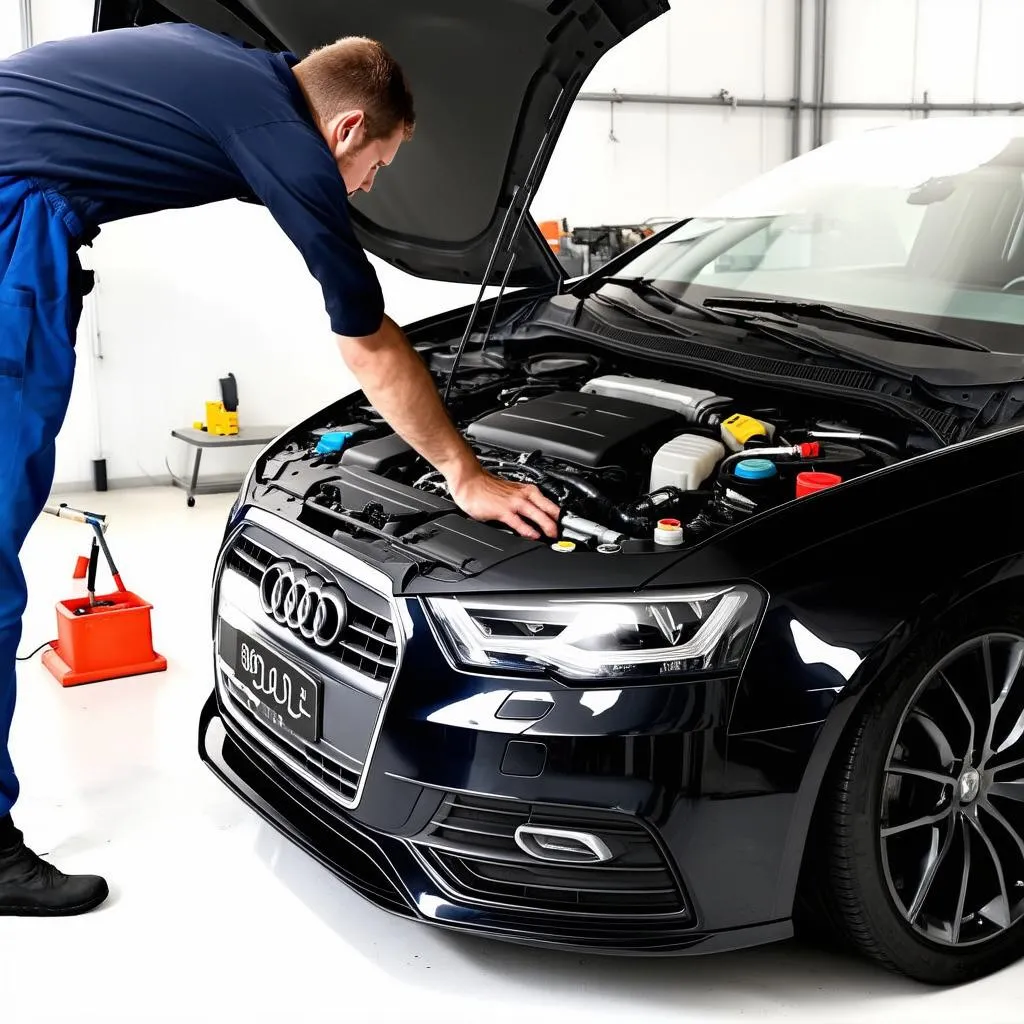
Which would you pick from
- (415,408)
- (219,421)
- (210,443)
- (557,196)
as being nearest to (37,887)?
(415,408)

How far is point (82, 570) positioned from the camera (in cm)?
326

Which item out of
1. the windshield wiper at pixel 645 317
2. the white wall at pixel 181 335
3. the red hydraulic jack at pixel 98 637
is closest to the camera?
the windshield wiper at pixel 645 317

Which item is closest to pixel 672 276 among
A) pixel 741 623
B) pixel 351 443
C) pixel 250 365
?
pixel 351 443

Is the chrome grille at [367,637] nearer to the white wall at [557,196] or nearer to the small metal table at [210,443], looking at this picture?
the small metal table at [210,443]

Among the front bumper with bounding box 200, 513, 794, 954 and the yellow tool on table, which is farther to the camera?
the yellow tool on table

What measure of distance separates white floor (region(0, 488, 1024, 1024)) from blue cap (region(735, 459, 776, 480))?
76 centimetres

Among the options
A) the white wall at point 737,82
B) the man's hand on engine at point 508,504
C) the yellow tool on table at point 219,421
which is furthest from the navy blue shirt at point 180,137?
the white wall at point 737,82

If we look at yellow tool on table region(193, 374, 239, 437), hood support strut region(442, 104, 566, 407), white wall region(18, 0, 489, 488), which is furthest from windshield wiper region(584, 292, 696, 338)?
white wall region(18, 0, 489, 488)

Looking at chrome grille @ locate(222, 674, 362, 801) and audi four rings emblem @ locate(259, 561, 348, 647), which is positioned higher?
audi four rings emblem @ locate(259, 561, 348, 647)

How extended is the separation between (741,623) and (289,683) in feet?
2.38

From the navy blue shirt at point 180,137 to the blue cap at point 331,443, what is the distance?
0.45 metres

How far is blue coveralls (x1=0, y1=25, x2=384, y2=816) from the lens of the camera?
1.88 meters

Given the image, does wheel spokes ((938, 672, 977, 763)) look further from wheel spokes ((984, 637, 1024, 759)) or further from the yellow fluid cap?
the yellow fluid cap

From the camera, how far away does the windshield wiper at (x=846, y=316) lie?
2178 mm
